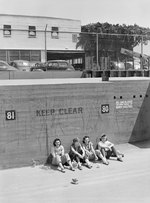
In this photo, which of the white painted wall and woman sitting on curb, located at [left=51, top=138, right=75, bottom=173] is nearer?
woman sitting on curb, located at [left=51, top=138, right=75, bottom=173]

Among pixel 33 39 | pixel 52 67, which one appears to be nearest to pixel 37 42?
pixel 33 39

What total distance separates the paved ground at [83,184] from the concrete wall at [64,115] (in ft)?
2.57

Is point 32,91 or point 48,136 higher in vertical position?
point 32,91

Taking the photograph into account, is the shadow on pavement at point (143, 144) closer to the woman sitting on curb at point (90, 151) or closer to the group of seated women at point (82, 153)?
the group of seated women at point (82, 153)

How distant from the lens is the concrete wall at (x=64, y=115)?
9.59 m

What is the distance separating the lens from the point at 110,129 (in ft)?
37.9

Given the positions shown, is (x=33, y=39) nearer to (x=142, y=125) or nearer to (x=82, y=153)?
(x=142, y=125)

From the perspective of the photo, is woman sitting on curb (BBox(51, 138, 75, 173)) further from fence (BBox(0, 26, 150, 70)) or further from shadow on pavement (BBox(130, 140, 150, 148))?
fence (BBox(0, 26, 150, 70))

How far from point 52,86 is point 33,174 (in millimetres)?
2831

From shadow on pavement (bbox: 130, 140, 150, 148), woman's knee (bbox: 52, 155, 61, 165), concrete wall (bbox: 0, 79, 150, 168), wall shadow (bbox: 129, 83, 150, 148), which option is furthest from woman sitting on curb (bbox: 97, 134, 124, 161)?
wall shadow (bbox: 129, 83, 150, 148)

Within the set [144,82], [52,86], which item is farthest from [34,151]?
[144,82]

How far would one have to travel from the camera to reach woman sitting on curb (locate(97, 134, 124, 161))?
33.7 ft

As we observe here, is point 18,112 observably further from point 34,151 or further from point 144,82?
point 144,82

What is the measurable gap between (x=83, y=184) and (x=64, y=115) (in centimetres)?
296
